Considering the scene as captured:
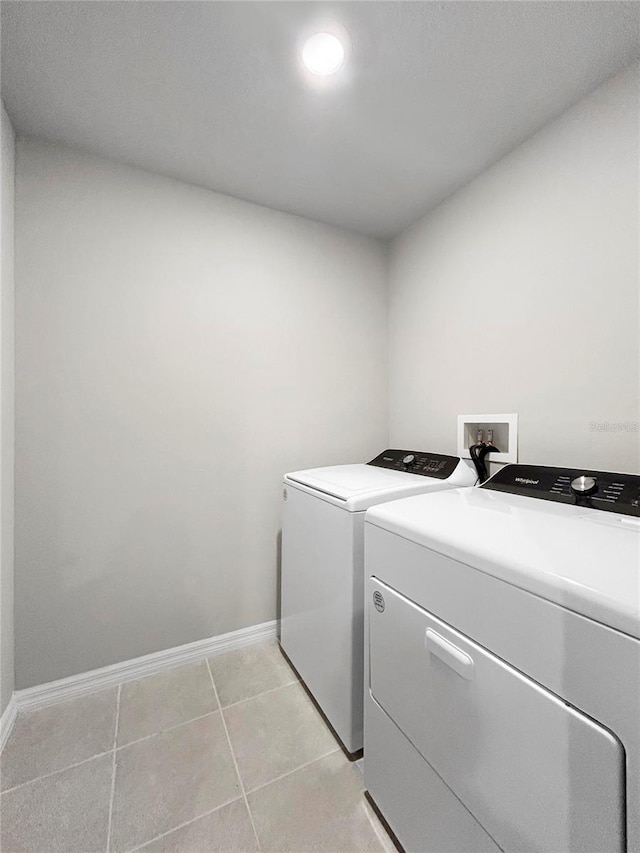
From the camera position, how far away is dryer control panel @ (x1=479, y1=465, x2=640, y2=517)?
936 mm

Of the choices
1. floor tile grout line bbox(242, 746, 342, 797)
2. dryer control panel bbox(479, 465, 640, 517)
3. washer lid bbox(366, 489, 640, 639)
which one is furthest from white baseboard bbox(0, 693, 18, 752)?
dryer control panel bbox(479, 465, 640, 517)

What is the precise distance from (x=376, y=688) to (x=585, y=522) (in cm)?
70

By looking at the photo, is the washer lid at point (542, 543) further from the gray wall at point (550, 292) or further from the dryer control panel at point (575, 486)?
the gray wall at point (550, 292)

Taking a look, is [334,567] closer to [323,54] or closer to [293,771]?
[293,771]

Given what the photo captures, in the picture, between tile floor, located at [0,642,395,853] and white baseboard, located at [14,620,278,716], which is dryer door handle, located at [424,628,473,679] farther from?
white baseboard, located at [14,620,278,716]

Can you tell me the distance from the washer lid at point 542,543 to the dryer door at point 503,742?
0.53 feet

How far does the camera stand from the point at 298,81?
1139 mm

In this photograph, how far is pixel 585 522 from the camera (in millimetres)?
810

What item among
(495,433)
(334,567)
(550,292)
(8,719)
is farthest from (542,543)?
(8,719)

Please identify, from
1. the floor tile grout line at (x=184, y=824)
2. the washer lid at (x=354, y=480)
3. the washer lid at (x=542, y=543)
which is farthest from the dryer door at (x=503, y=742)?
the floor tile grout line at (x=184, y=824)

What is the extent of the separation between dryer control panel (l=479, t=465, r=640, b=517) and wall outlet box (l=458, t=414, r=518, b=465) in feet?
0.60

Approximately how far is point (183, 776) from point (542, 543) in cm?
130

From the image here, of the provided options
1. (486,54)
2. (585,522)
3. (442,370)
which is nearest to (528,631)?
(585,522)

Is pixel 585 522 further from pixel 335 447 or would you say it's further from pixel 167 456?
pixel 167 456
